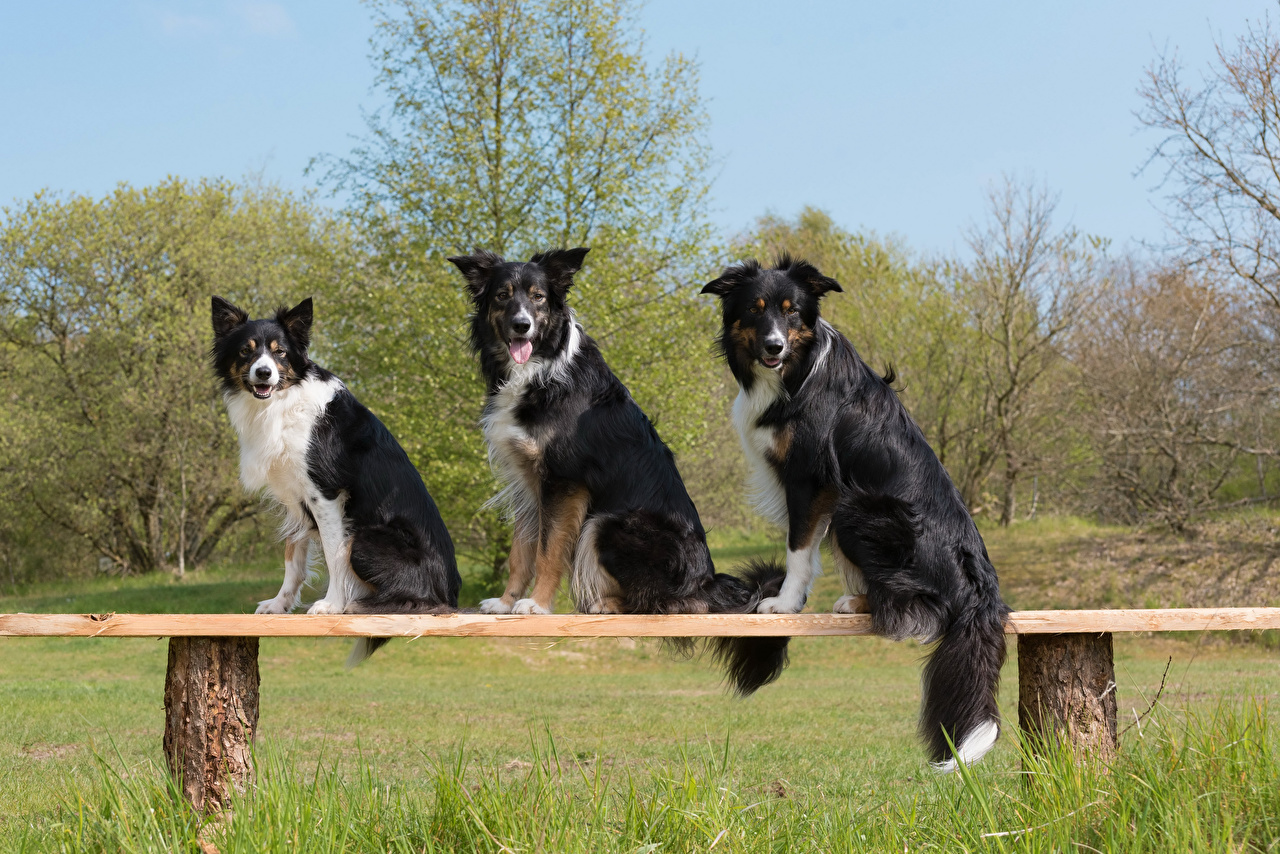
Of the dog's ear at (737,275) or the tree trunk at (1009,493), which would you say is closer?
the dog's ear at (737,275)

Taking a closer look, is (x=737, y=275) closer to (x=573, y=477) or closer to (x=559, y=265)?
(x=559, y=265)

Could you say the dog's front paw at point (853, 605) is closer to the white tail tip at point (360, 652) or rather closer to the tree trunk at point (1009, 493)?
the white tail tip at point (360, 652)

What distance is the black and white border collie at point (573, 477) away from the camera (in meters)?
4.49

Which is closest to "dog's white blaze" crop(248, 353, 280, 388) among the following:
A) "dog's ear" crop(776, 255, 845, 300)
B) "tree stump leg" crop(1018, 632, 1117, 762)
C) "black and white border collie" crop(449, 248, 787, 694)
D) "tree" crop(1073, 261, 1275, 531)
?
"black and white border collie" crop(449, 248, 787, 694)

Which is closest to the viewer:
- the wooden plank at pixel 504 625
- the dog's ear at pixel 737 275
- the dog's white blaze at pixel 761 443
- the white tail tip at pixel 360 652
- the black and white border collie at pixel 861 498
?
the wooden plank at pixel 504 625

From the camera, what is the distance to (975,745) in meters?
4.02

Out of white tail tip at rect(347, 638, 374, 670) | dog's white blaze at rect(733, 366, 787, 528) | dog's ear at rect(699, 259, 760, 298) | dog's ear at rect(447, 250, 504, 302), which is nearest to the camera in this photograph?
dog's white blaze at rect(733, 366, 787, 528)

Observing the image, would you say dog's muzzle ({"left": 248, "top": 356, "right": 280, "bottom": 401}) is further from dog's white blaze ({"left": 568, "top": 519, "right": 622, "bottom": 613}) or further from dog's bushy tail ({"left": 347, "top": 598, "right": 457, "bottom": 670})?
dog's white blaze ({"left": 568, "top": 519, "right": 622, "bottom": 613})

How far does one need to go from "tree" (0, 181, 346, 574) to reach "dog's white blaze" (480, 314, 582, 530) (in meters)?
20.5

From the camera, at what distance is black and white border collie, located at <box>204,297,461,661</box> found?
4.57m

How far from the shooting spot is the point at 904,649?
60.3 ft

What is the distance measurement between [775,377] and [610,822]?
6.50ft

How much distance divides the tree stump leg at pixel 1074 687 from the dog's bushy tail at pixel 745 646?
1.14m

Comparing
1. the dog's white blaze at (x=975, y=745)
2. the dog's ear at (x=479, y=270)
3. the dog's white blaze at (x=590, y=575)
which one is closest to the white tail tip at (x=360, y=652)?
the dog's white blaze at (x=590, y=575)
